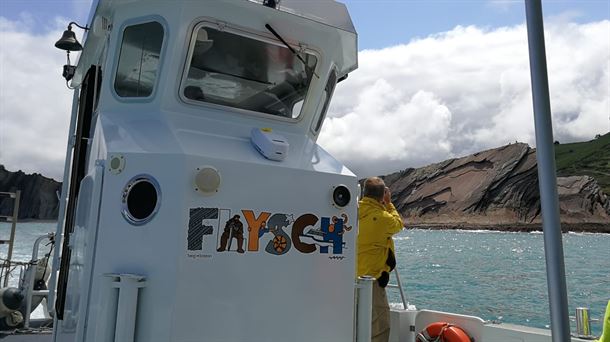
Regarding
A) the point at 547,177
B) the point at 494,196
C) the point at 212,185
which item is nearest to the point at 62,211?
the point at 212,185

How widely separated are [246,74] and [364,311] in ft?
5.55

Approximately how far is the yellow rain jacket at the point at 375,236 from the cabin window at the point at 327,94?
82cm

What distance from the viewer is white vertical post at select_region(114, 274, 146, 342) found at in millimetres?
2434

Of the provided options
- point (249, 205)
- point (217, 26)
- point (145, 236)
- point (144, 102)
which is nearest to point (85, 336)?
point (145, 236)

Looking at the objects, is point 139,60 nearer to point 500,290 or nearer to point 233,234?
point 233,234

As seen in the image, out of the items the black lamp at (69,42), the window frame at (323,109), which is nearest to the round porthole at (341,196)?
the window frame at (323,109)

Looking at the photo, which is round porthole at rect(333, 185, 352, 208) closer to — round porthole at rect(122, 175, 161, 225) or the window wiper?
the window wiper

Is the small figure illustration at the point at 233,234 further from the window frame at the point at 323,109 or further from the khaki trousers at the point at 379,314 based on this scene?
the khaki trousers at the point at 379,314

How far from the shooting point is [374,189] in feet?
13.2

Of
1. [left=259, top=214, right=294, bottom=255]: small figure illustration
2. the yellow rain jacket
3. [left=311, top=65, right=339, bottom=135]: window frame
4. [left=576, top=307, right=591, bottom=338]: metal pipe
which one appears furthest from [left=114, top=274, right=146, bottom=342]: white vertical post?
[left=576, top=307, right=591, bottom=338]: metal pipe

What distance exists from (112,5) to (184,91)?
0.71 metres

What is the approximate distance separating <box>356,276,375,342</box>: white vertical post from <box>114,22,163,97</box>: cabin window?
1.78 metres

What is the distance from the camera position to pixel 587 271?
35344mm

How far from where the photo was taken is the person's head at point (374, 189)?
4.01 m
